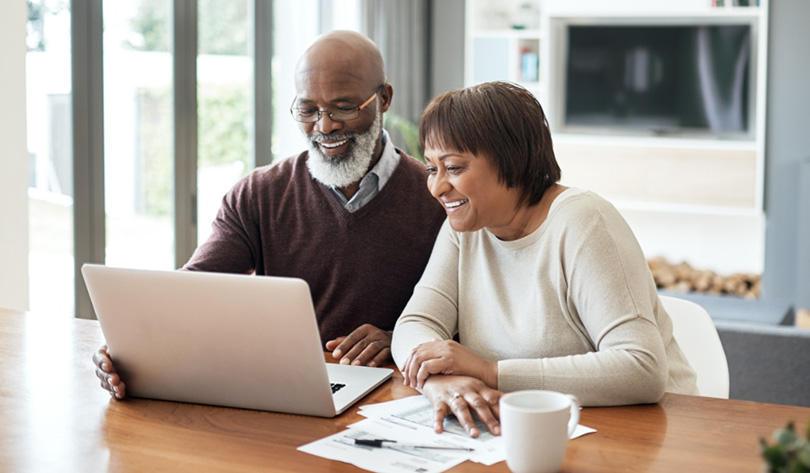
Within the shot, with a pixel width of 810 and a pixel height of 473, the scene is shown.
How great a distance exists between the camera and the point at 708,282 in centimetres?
542

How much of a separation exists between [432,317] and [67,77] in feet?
7.12

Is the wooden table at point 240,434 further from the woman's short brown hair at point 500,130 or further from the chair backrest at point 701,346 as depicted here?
the woman's short brown hair at point 500,130

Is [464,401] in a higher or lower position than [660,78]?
lower

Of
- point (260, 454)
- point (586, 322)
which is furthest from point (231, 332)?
point (586, 322)

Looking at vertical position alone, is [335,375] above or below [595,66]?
below

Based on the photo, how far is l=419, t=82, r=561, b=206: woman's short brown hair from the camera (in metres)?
1.59

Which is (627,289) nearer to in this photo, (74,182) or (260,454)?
(260,454)

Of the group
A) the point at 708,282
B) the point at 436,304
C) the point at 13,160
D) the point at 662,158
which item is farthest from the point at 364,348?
the point at 708,282

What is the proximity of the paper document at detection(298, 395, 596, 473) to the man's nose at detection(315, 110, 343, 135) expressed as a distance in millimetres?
859

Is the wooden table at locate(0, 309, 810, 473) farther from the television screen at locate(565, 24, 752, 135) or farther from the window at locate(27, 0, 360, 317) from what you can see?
the television screen at locate(565, 24, 752, 135)

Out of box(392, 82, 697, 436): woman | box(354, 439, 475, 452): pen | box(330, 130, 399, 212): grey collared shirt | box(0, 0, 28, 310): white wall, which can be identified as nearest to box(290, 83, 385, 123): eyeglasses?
box(330, 130, 399, 212): grey collared shirt

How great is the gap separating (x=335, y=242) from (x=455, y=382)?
0.77 m

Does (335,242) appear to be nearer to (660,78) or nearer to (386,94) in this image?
(386,94)

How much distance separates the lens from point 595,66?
5.63 metres
